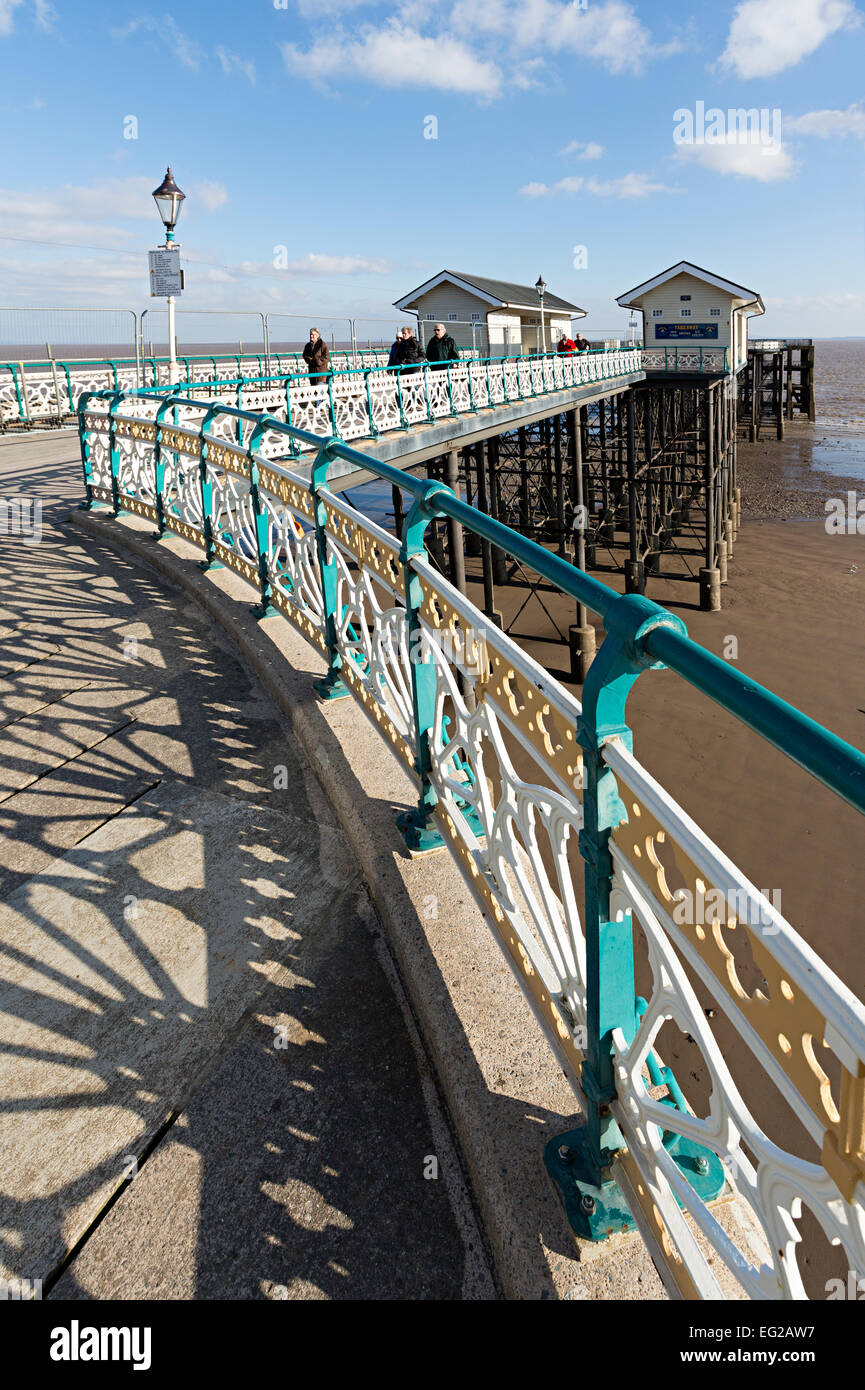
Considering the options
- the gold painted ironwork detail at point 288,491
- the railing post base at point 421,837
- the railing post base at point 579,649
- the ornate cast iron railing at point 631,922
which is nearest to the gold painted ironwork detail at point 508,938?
the ornate cast iron railing at point 631,922

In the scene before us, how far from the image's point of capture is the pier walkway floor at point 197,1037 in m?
2.02

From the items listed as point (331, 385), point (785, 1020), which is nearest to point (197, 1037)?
point (785, 1020)

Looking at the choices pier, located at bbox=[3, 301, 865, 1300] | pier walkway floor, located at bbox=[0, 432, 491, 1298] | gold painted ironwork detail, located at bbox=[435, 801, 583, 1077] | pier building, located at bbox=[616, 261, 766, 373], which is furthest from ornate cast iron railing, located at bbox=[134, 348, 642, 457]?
pier building, located at bbox=[616, 261, 766, 373]

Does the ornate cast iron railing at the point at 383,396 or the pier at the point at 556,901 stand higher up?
the ornate cast iron railing at the point at 383,396

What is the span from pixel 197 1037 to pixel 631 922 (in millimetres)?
1485

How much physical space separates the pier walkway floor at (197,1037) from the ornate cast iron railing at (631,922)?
0.44m

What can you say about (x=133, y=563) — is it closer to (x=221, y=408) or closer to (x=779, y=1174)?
(x=221, y=408)

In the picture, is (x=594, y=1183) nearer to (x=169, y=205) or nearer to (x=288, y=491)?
(x=288, y=491)

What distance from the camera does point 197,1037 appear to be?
8.50 feet

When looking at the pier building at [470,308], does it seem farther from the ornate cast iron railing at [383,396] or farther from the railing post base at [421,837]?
the railing post base at [421,837]

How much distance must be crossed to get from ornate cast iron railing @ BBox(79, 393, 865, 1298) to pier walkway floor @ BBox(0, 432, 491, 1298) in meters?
0.44

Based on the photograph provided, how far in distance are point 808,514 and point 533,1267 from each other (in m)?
30.0

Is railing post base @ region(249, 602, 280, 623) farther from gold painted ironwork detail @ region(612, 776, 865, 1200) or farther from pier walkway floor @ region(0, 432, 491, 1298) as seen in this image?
gold painted ironwork detail @ region(612, 776, 865, 1200)

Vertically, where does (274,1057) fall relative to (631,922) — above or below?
below
